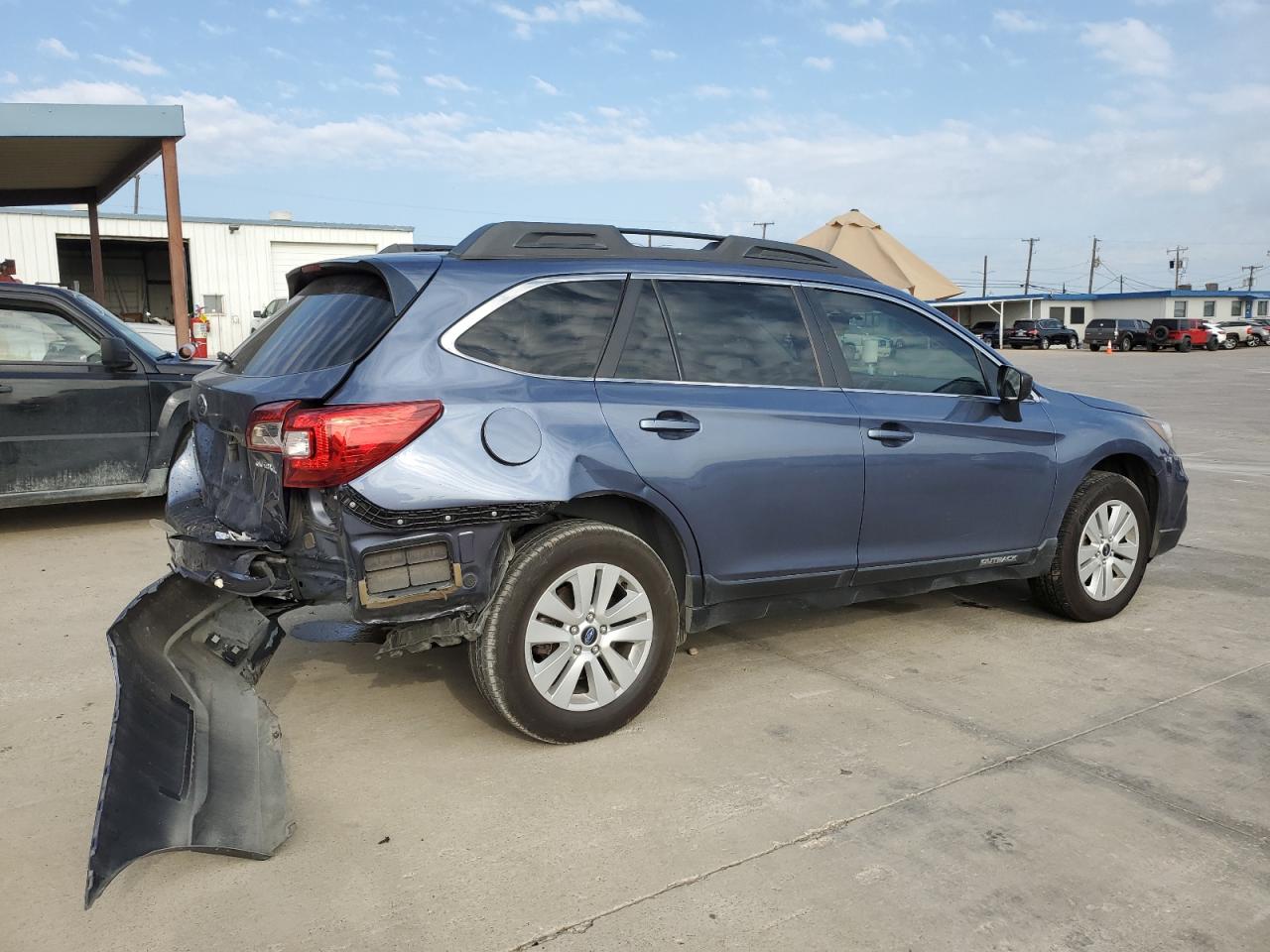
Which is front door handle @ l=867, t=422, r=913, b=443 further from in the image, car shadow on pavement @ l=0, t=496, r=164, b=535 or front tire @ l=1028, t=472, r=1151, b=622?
car shadow on pavement @ l=0, t=496, r=164, b=535

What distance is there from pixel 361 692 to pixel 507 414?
149 centimetres

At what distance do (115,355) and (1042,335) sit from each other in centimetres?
5559

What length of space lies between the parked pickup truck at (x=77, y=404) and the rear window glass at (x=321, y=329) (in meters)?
3.35

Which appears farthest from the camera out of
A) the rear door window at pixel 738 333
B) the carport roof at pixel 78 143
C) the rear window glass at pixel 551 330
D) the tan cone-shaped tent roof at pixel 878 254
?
the tan cone-shaped tent roof at pixel 878 254

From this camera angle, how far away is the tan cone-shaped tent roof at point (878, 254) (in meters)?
15.0

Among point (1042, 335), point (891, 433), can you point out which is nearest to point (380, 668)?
point (891, 433)

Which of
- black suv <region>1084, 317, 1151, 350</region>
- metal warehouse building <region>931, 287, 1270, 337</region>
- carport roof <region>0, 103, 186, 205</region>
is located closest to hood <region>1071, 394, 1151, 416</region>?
carport roof <region>0, 103, 186, 205</region>

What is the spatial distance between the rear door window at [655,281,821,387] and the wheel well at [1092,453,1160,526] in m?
2.04

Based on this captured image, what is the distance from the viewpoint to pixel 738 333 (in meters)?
4.11

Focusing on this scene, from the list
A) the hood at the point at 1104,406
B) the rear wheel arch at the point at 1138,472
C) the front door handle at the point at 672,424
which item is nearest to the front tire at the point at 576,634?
the front door handle at the point at 672,424

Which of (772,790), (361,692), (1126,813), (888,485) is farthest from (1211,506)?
(361,692)

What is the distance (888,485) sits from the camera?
4.29 meters

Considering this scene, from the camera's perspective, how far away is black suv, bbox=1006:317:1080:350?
182 ft

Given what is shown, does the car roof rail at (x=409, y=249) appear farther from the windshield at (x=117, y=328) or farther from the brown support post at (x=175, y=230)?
the brown support post at (x=175, y=230)
